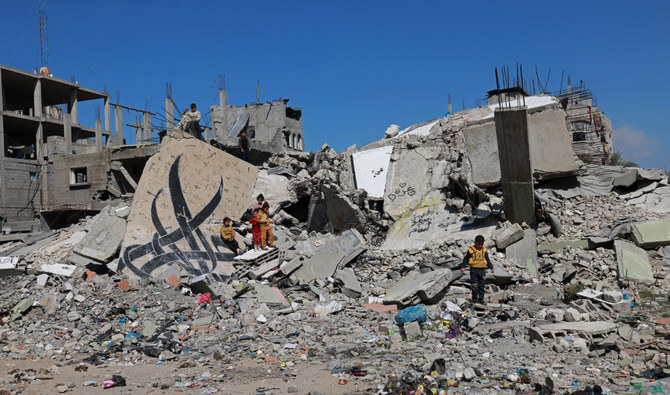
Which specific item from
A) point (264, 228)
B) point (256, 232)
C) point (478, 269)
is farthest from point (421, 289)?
point (256, 232)

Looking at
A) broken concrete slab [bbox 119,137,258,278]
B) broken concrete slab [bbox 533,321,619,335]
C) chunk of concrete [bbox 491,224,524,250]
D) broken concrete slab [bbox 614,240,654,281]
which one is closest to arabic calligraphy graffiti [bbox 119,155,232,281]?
broken concrete slab [bbox 119,137,258,278]

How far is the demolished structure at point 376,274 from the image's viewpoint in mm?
5255

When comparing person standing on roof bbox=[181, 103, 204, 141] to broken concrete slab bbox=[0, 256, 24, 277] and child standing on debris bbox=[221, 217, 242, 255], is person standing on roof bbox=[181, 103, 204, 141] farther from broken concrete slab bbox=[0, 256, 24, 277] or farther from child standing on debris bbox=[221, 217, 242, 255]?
broken concrete slab bbox=[0, 256, 24, 277]

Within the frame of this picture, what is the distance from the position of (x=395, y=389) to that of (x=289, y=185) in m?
9.85

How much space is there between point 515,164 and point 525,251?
1722 mm

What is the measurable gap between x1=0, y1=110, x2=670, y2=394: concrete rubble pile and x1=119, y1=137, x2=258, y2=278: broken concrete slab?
33mm

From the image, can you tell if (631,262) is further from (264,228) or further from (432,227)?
(264,228)

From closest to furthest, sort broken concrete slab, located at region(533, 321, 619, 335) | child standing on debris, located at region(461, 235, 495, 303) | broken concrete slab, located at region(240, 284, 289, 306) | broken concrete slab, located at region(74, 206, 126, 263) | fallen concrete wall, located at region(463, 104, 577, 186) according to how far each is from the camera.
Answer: broken concrete slab, located at region(533, 321, 619, 335)
child standing on debris, located at region(461, 235, 495, 303)
broken concrete slab, located at region(240, 284, 289, 306)
broken concrete slab, located at region(74, 206, 126, 263)
fallen concrete wall, located at region(463, 104, 577, 186)

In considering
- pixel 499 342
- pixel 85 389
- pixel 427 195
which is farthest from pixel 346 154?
pixel 85 389

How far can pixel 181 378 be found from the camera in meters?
5.28

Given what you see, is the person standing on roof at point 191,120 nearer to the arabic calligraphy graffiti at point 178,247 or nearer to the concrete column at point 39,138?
the arabic calligraphy graffiti at point 178,247

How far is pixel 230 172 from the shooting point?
11961 millimetres

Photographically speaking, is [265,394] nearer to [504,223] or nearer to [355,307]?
[355,307]

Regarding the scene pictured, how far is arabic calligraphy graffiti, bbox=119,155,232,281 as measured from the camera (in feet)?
31.7
